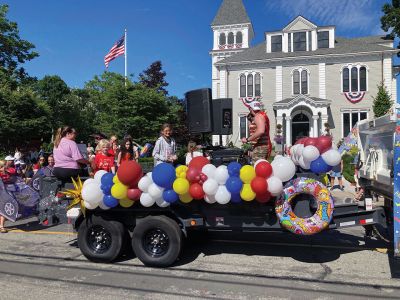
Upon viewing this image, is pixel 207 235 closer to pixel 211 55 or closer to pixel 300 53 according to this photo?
pixel 300 53

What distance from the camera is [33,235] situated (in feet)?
23.5

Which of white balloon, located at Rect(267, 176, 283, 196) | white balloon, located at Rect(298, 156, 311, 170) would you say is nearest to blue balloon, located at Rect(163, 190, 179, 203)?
white balloon, located at Rect(267, 176, 283, 196)

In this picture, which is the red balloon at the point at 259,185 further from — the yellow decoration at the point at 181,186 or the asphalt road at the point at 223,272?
the asphalt road at the point at 223,272

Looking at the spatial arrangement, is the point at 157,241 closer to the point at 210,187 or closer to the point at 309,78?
the point at 210,187

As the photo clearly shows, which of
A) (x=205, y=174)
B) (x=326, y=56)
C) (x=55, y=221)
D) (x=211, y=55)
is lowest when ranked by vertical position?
(x=55, y=221)

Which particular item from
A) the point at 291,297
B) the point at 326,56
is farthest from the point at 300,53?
the point at 291,297

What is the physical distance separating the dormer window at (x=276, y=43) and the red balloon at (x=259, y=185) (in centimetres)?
2914

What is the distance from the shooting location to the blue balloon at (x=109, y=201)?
197 inches

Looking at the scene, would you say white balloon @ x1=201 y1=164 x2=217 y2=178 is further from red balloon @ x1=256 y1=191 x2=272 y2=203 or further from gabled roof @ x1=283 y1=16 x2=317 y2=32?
gabled roof @ x1=283 y1=16 x2=317 y2=32

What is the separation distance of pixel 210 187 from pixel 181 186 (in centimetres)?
37

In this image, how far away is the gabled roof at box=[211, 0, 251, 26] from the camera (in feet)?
156

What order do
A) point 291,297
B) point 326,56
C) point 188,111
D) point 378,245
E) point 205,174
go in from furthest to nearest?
1. point 326,56
2. point 188,111
3. point 378,245
4. point 205,174
5. point 291,297

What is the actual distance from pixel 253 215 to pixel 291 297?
1.17m

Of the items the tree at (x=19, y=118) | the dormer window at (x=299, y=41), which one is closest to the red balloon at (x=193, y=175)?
the tree at (x=19, y=118)
